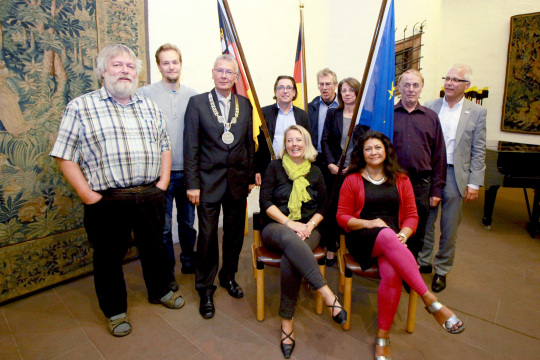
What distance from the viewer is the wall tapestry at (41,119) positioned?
212 centimetres

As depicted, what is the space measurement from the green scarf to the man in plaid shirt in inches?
31.4

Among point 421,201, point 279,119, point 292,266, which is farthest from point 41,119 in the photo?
point 421,201

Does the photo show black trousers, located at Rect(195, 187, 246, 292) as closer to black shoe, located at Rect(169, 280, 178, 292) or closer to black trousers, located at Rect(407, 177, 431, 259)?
black shoe, located at Rect(169, 280, 178, 292)

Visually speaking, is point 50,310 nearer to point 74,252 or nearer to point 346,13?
point 74,252

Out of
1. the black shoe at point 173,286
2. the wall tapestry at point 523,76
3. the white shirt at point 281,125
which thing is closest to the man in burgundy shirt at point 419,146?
the white shirt at point 281,125

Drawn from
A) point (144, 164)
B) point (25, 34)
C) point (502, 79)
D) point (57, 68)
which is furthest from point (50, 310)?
point (502, 79)

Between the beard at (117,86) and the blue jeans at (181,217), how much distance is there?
2.37 feet

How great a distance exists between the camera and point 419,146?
2.26 m

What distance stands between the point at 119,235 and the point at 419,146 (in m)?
2.04

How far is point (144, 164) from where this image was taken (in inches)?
74.2

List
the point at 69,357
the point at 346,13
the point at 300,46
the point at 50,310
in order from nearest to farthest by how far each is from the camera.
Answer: the point at 69,357, the point at 50,310, the point at 300,46, the point at 346,13

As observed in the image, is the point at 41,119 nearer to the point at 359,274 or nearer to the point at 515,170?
the point at 359,274

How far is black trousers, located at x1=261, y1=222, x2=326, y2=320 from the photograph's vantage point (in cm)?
182

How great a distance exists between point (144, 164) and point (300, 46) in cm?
207
